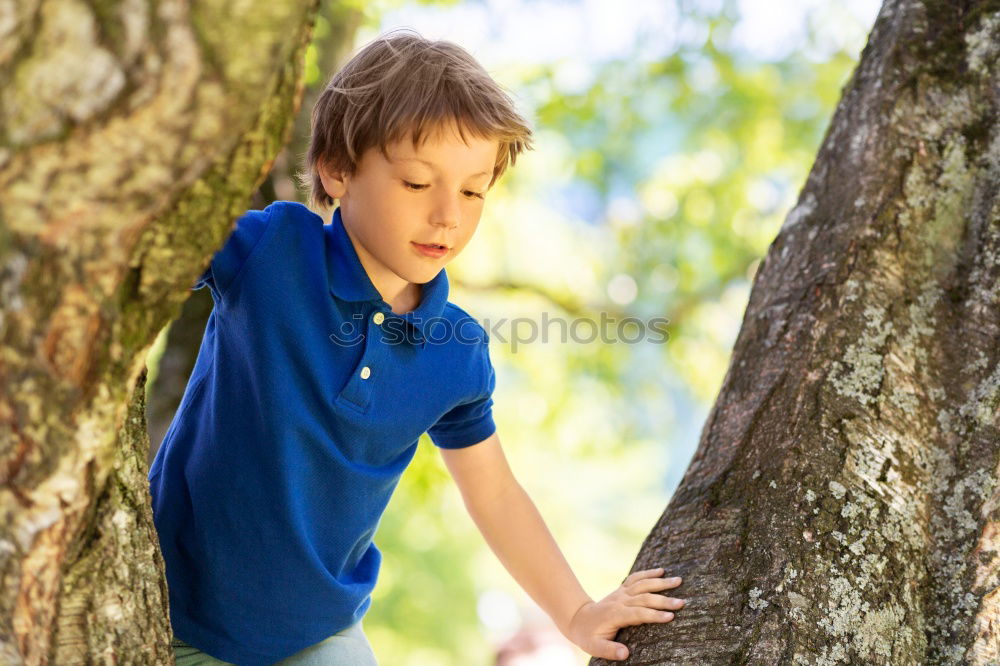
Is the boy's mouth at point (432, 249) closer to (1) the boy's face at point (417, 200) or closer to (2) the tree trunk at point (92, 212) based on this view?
(1) the boy's face at point (417, 200)

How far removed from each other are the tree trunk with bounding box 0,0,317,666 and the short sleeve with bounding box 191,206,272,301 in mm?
586

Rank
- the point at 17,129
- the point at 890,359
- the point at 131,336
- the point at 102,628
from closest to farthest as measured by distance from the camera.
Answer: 1. the point at 17,129
2. the point at 131,336
3. the point at 102,628
4. the point at 890,359

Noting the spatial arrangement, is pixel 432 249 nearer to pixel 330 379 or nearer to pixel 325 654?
pixel 330 379

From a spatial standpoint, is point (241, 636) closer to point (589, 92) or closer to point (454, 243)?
point (454, 243)

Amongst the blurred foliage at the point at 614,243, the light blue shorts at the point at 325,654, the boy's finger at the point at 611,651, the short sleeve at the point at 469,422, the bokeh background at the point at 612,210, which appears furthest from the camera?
the blurred foliage at the point at 614,243

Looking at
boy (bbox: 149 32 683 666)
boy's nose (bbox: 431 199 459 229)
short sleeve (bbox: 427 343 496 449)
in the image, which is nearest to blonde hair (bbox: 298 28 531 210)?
boy (bbox: 149 32 683 666)

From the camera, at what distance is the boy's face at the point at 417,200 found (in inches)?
70.0

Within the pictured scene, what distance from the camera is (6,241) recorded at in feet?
3.00

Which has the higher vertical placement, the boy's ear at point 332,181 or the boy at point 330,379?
the boy's ear at point 332,181

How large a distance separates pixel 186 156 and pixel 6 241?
19 cm

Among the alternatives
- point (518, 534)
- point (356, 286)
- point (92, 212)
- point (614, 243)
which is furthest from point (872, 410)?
point (614, 243)

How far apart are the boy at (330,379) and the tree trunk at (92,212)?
0.60 m

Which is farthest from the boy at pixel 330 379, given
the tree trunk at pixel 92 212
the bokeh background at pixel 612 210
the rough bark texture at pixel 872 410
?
the bokeh background at pixel 612 210

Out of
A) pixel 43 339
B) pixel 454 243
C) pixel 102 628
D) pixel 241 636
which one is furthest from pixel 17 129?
pixel 241 636
